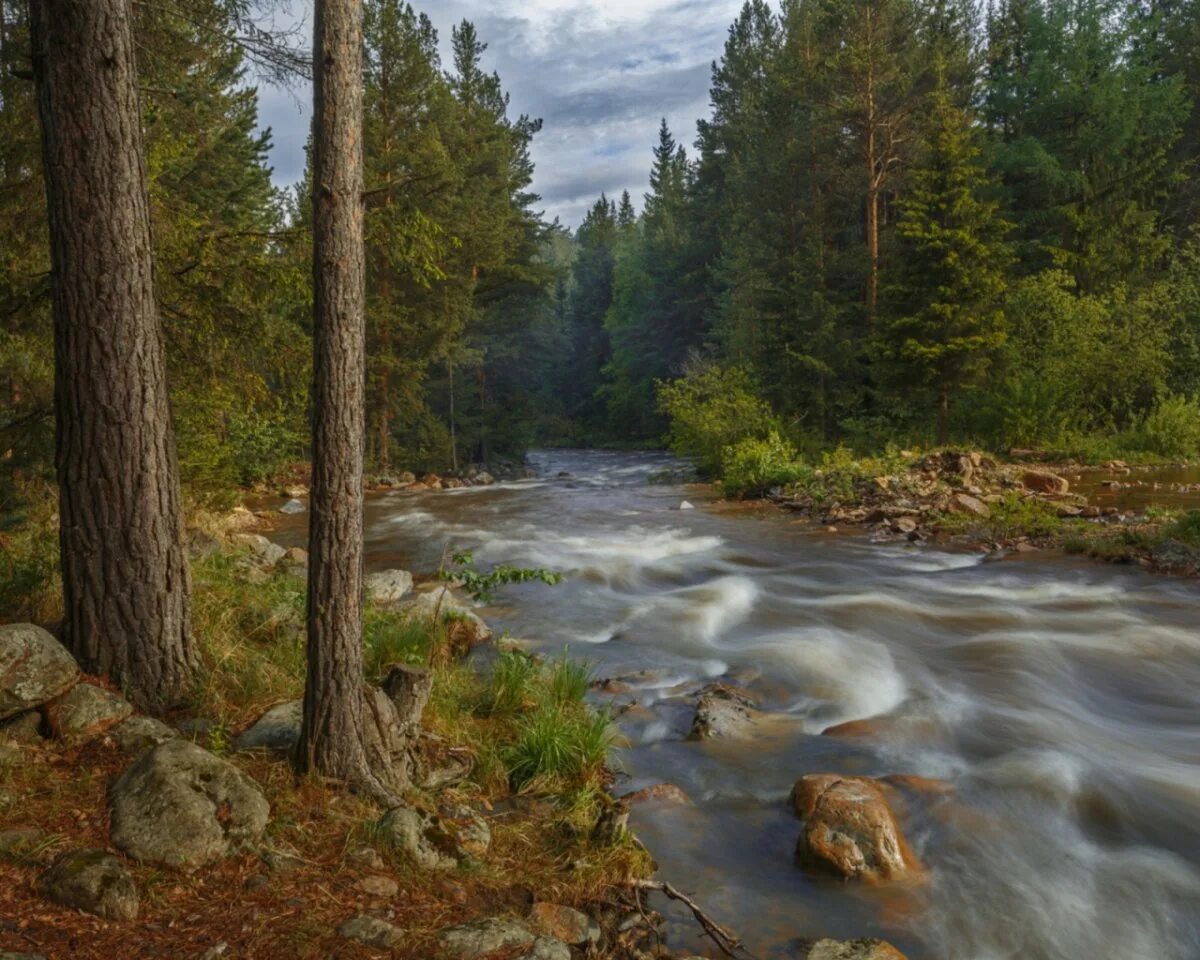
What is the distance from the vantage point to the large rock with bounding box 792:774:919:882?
4684 millimetres

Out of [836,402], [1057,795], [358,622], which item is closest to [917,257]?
[836,402]

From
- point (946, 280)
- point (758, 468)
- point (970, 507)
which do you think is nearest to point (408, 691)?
point (970, 507)

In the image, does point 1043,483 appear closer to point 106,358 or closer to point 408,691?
point 408,691

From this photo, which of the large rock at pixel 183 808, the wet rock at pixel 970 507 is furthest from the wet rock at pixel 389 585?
the wet rock at pixel 970 507

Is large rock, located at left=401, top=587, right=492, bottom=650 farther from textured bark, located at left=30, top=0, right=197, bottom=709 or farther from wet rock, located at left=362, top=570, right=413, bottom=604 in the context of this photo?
textured bark, located at left=30, top=0, right=197, bottom=709

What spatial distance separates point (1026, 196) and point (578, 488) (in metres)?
20.6

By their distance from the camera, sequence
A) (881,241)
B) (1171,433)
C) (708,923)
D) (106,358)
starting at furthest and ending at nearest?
1. (881,241)
2. (1171,433)
3. (106,358)
4. (708,923)

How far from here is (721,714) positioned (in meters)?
6.79

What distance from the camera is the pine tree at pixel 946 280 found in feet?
74.1

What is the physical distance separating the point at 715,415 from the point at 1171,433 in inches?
481

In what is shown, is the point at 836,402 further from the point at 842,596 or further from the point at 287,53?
the point at 287,53

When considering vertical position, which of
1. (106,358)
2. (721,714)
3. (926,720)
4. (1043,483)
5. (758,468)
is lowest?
(926,720)

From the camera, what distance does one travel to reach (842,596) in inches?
427

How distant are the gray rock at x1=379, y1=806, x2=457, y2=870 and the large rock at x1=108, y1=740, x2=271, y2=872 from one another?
0.58 metres
